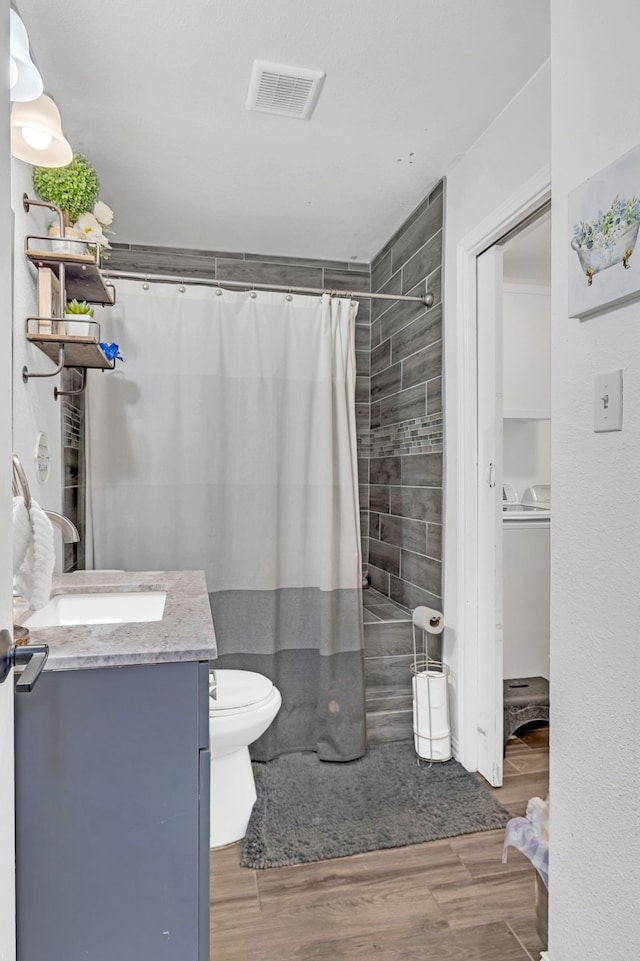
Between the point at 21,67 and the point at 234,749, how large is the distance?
189 centimetres

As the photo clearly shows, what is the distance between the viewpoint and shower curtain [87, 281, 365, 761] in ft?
8.14

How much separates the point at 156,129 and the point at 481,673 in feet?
7.80

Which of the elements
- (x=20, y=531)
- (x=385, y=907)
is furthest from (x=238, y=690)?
(x=20, y=531)

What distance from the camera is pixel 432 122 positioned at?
2117mm

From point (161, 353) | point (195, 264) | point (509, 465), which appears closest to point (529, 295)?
point (509, 465)

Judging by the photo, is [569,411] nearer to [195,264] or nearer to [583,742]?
[583,742]

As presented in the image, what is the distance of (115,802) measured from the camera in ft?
3.67

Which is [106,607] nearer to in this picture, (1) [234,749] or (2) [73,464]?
(1) [234,749]

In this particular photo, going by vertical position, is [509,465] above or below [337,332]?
below

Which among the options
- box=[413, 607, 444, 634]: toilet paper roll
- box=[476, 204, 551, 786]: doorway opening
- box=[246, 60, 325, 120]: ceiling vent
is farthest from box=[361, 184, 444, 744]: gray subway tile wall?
box=[246, 60, 325, 120]: ceiling vent

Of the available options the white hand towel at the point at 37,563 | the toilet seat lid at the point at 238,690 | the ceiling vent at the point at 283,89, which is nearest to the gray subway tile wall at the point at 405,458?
the toilet seat lid at the point at 238,690

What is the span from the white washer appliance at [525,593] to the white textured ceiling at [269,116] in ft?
5.24

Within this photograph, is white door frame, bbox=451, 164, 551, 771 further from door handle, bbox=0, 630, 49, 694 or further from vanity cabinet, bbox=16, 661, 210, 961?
door handle, bbox=0, 630, 49, 694

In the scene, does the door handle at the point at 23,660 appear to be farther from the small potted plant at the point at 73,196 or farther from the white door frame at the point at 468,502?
the white door frame at the point at 468,502
